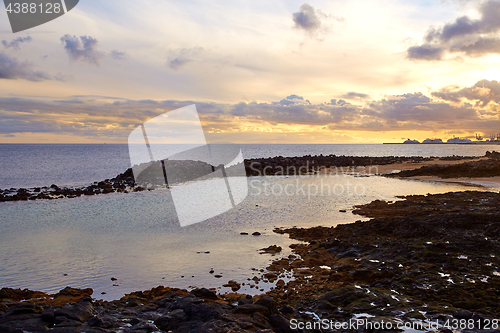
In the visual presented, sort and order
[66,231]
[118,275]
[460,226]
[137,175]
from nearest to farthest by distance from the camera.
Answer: [118,275]
[460,226]
[66,231]
[137,175]

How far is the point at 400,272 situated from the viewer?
975cm

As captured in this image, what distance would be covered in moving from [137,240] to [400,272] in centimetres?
1139

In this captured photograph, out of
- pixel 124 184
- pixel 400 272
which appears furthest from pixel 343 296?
pixel 124 184

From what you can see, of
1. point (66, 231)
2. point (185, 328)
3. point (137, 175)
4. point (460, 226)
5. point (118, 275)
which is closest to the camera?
point (185, 328)

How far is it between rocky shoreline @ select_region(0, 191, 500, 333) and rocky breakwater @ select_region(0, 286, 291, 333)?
0.07 ft

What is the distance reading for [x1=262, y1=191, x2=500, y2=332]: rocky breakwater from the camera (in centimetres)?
731

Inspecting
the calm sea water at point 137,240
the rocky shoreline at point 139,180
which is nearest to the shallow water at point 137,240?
the calm sea water at point 137,240

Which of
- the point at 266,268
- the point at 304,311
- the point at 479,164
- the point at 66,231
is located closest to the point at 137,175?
the point at 66,231

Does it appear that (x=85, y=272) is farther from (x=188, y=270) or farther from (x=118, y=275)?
(x=188, y=270)

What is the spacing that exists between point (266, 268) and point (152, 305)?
4585 millimetres

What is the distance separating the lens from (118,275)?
35.5 feet

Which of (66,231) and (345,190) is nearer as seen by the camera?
(66,231)

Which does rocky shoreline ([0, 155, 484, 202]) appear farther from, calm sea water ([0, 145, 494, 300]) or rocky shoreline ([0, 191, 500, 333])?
rocky shoreline ([0, 191, 500, 333])

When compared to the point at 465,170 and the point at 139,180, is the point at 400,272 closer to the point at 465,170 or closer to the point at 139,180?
the point at 139,180
